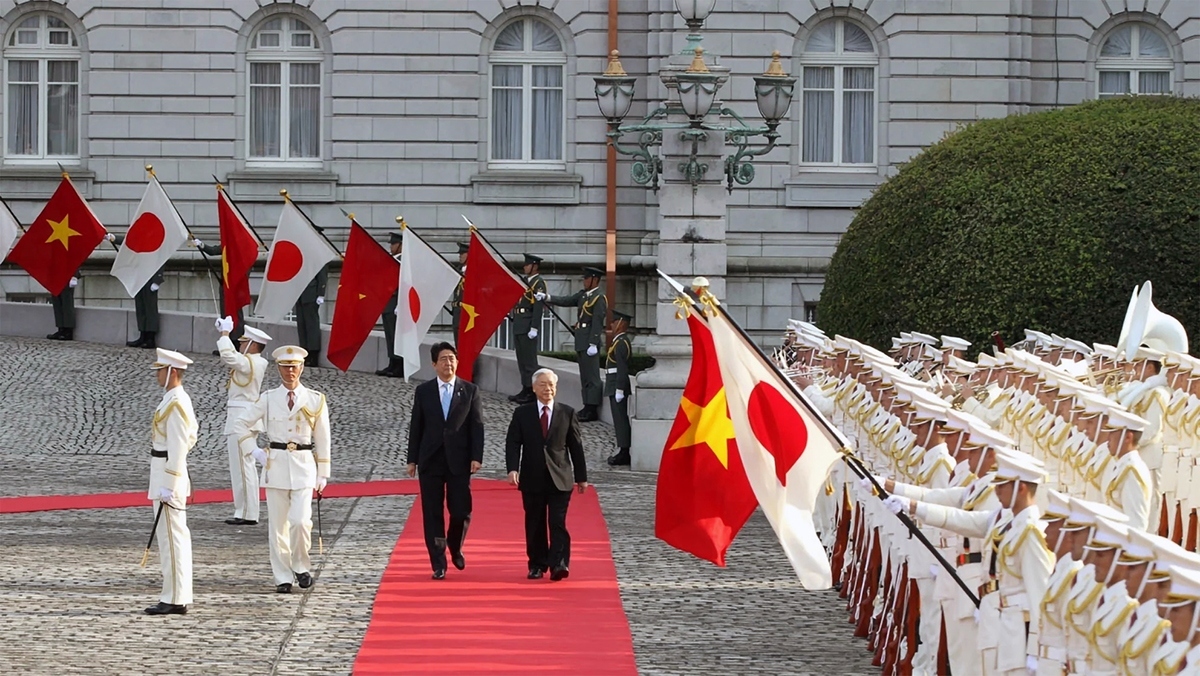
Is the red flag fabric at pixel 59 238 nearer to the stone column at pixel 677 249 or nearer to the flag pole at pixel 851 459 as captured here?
the stone column at pixel 677 249

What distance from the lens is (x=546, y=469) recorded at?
13203mm

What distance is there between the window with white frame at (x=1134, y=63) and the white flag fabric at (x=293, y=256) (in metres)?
15.0

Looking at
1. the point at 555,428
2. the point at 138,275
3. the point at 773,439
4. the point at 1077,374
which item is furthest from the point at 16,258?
the point at 773,439

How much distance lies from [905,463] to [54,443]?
451 inches

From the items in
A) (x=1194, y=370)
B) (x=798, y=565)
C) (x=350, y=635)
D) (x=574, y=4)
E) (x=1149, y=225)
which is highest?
(x=574, y=4)

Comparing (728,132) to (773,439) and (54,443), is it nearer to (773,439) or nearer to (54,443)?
(54,443)

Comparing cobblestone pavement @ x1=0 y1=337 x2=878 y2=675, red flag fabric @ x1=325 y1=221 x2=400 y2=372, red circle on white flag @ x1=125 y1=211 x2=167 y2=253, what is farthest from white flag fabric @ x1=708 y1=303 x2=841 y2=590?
red circle on white flag @ x1=125 y1=211 x2=167 y2=253

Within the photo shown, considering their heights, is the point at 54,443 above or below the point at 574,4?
below

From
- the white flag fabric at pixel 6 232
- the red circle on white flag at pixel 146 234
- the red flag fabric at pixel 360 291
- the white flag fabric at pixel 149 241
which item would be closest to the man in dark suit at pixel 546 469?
the red flag fabric at pixel 360 291

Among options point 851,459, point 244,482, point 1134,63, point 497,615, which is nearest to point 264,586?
point 497,615

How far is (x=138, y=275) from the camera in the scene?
24.1m

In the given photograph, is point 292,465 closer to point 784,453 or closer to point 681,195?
point 784,453

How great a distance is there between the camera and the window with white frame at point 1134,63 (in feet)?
104

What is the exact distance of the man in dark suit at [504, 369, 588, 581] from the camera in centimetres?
1309
